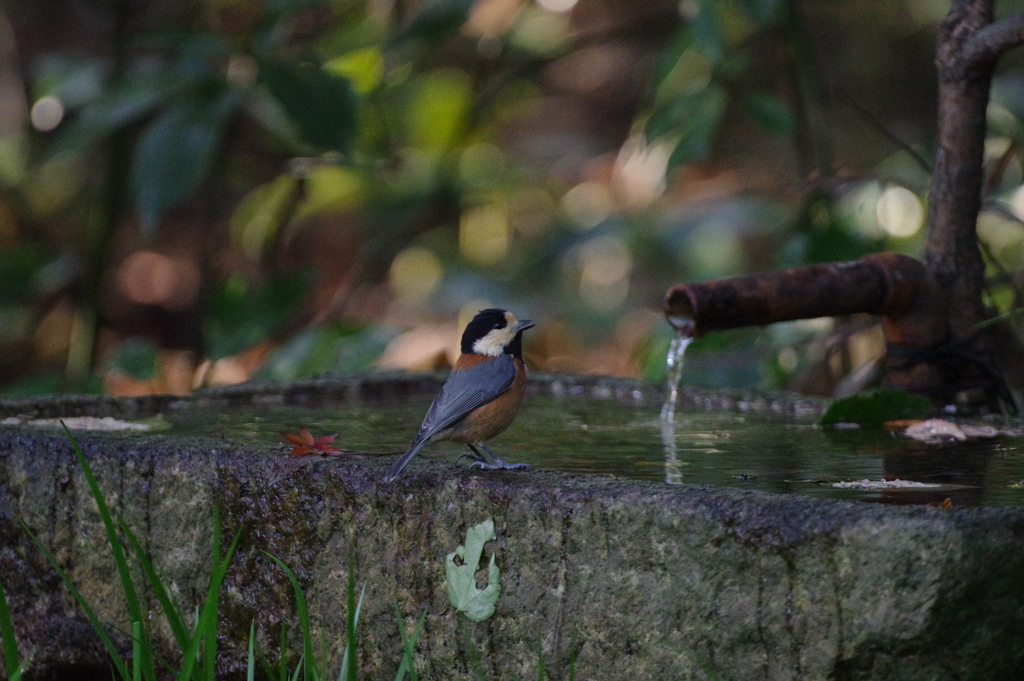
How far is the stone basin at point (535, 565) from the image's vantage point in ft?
4.26

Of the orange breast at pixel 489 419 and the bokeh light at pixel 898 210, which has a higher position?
the bokeh light at pixel 898 210

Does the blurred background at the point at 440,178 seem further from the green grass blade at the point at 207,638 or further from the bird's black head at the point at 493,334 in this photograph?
the green grass blade at the point at 207,638

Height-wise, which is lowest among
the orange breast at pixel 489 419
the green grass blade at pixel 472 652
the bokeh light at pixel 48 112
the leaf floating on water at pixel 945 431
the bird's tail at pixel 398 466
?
the green grass blade at pixel 472 652

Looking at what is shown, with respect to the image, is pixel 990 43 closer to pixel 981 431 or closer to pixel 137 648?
pixel 981 431

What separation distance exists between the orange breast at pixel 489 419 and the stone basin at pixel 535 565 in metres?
0.23

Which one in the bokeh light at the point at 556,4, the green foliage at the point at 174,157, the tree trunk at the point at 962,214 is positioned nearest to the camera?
the tree trunk at the point at 962,214

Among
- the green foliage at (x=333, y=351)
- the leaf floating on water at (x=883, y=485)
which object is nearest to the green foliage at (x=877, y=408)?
the leaf floating on water at (x=883, y=485)

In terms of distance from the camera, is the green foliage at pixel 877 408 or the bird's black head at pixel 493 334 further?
the green foliage at pixel 877 408

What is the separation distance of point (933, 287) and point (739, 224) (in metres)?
2.87

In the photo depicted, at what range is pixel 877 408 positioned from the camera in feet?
8.04

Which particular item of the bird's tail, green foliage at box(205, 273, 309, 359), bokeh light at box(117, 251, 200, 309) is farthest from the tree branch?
bokeh light at box(117, 251, 200, 309)

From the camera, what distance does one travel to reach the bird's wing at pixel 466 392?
1.91 metres

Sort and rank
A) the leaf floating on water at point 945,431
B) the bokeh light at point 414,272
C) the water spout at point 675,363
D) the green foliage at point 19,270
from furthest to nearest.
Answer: the bokeh light at point 414,272
the green foliage at point 19,270
the water spout at point 675,363
the leaf floating on water at point 945,431

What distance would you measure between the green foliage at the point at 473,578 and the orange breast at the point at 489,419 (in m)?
0.40
